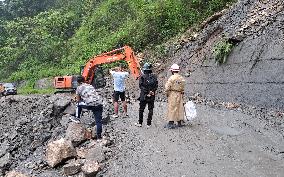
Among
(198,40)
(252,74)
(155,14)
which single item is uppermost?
(155,14)

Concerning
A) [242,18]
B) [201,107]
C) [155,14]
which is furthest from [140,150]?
[155,14]

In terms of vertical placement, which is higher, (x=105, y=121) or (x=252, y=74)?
(x=252, y=74)

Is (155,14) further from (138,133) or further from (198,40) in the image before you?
(138,133)

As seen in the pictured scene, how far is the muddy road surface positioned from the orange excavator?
4897 mm

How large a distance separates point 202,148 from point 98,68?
14489 millimetres

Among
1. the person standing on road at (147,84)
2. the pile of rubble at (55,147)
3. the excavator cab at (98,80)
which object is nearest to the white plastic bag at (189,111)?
the person standing on road at (147,84)

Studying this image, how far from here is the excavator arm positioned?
1958cm

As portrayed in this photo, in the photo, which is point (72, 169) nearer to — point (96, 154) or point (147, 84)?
point (96, 154)

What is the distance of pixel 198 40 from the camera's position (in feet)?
78.4

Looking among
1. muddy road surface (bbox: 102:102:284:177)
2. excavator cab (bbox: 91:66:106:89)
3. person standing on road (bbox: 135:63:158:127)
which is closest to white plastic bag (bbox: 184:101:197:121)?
muddy road surface (bbox: 102:102:284:177)

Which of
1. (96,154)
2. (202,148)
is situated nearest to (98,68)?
(96,154)

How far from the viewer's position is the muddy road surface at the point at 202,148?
9.93 meters

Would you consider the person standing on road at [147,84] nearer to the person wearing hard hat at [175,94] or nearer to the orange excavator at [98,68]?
the person wearing hard hat at [175,94]

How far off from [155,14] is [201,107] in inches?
600
